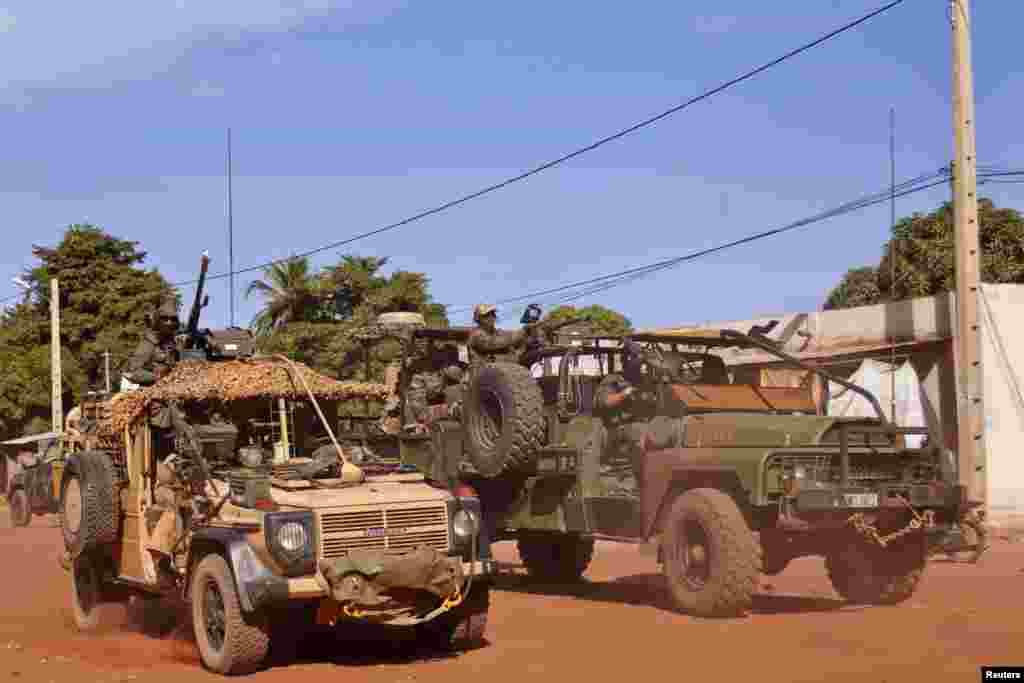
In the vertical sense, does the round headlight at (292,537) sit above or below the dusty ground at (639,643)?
above

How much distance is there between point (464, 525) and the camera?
29.9 ft

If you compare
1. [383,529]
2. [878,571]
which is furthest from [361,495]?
[878,571]

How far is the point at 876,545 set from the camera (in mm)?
11734

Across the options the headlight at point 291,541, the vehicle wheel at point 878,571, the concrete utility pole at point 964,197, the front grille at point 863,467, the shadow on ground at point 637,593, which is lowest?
the shadow on ground at point 637,593

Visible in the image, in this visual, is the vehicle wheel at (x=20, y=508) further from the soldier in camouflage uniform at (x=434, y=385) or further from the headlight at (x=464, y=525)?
the headlight at (x=464, y=525)

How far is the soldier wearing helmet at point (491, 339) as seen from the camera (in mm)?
13906

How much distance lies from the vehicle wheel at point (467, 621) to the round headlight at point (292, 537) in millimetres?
1357

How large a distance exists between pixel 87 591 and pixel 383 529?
384 cm

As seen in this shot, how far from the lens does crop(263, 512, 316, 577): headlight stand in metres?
8.35

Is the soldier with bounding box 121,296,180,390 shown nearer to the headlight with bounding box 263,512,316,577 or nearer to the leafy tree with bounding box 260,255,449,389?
the headlight with bounding box 263,512,316,577

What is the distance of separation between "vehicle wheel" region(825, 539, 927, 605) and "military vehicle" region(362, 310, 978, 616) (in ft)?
0.04

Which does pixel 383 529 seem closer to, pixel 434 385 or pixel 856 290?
pixel 434 385

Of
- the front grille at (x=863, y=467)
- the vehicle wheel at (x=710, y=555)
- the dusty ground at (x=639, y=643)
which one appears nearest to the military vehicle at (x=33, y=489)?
the dusty ground at (x=639, y=643)

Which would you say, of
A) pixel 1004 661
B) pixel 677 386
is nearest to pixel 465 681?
pixel 1004 661
